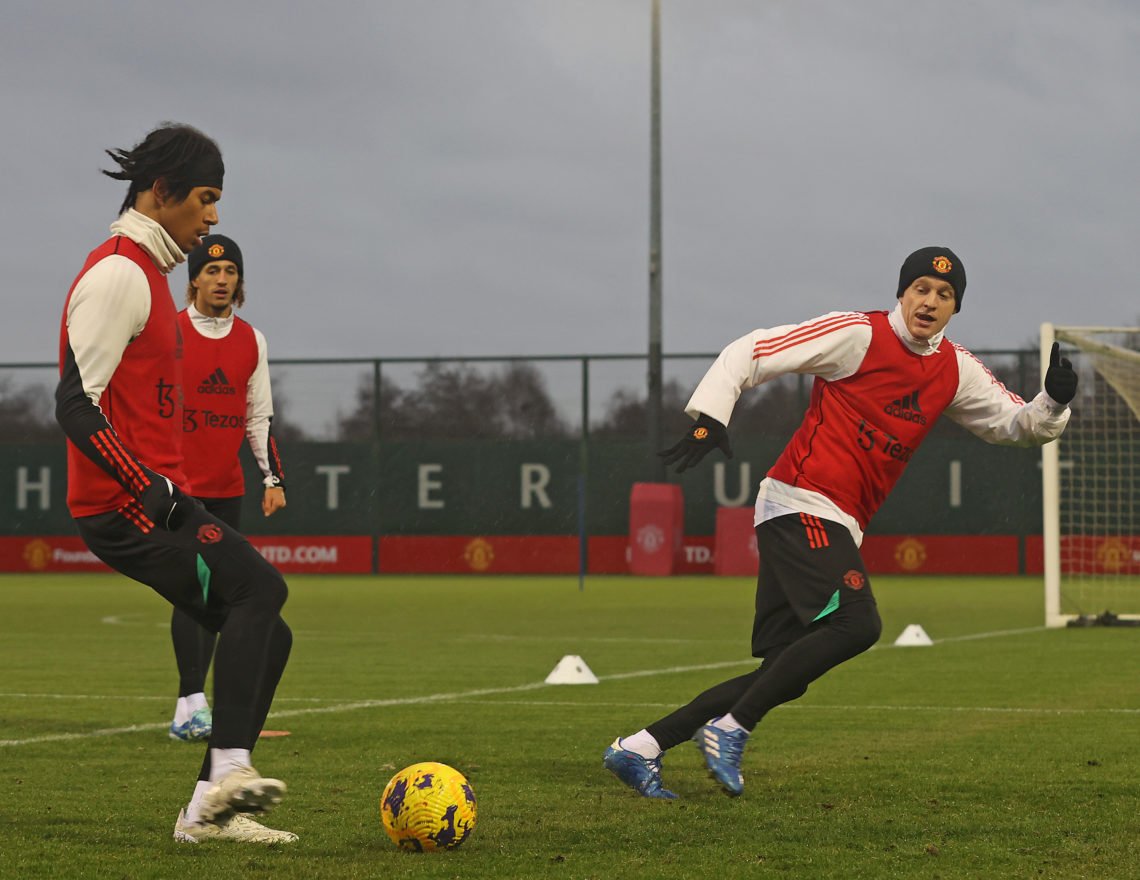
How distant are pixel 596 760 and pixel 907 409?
6.97 feet

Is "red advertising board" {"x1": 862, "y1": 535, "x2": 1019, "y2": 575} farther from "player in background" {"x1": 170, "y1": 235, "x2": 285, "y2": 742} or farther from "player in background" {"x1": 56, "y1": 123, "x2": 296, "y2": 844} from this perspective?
"player in background" {"x1": 56, "y1": 123, "x2": 296, "y2": 844}

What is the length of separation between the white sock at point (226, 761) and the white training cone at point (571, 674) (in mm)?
5950

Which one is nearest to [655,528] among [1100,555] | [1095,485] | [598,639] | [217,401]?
[1100,555]

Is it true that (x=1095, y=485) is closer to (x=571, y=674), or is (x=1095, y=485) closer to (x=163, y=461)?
(x=571, y=674)

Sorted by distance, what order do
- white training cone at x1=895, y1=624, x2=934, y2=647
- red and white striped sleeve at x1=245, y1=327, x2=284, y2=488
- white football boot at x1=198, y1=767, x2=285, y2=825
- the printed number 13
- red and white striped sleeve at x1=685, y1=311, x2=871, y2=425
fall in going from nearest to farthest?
white football boot at x1=198, y1=767, x2=285, y2=825, red and white striped sleeve at x1=685, y1=311, x2=871, y2=425, the printed number 13, red and white striped sleeve at x1=245, y1=327, x2=284, y2=488, white training cone at x1=895, y1=624, x2=934, y2=647

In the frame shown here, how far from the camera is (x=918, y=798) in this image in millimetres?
6305

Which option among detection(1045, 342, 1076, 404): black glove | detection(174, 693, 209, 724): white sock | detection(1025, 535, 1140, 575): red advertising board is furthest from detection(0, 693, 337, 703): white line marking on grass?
detection(1025, 535, 1140, 575): red advertising board

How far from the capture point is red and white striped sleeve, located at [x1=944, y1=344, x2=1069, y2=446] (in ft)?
21.7

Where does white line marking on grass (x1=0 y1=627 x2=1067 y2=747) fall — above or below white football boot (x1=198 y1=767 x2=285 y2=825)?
below

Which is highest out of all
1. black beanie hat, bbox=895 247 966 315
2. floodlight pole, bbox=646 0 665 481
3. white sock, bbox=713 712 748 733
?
floodlight pole, bbox=646 0 665 481

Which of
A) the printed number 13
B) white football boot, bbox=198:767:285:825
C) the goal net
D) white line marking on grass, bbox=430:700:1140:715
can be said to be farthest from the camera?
the goal net

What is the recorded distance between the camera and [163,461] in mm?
5340

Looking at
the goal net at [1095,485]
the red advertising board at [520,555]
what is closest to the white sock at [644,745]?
the goal net at [1095,485]

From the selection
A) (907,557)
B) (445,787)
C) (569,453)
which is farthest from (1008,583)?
(445,787)
